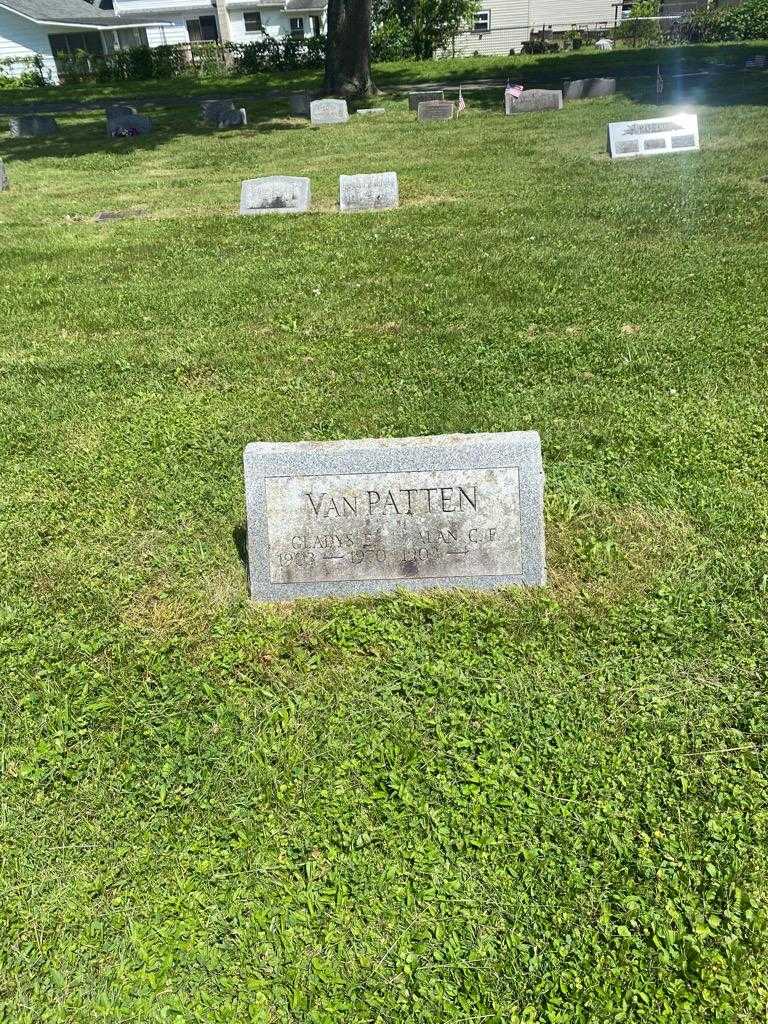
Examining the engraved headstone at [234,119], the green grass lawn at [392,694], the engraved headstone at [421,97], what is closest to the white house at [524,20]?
the engraved headstone at [421,97]

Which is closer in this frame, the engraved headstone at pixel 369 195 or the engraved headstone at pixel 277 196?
the engraved headstone at pixel 369 195

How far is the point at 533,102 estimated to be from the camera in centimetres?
2091

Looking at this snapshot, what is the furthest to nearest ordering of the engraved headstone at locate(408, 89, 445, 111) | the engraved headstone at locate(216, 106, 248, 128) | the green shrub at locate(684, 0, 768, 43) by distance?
the green shrub at locate(684, 0, 768, 43) < the engraved headstone at locate(216, 106, 248, 128) < the engraved headstone at locate(408, 89, 445, 111)

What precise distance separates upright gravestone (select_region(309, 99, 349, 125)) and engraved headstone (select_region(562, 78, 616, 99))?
6682 millimetres

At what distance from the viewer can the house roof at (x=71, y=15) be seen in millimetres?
42094

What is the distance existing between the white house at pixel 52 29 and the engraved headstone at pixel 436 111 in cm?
2989

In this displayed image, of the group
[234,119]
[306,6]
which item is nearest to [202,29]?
[306,6]

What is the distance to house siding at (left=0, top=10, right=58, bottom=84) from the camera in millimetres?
42031

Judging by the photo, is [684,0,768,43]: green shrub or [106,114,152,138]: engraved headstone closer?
[106,114,152,138]: engraved headstone

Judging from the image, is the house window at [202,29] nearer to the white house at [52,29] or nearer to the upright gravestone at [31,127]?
the white house at [52,29]

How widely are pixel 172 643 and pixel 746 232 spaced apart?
8.97m

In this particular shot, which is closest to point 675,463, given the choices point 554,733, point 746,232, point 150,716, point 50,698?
point 554,733

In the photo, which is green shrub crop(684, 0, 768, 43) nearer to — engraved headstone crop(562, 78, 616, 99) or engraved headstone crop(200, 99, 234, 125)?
engraved headstone crop(562, 78, 616, 99)

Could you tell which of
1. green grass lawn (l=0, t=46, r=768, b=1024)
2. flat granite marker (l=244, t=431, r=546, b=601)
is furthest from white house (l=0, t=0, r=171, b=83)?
flat granite marker (l=244, t=431, r=546, b=601)
